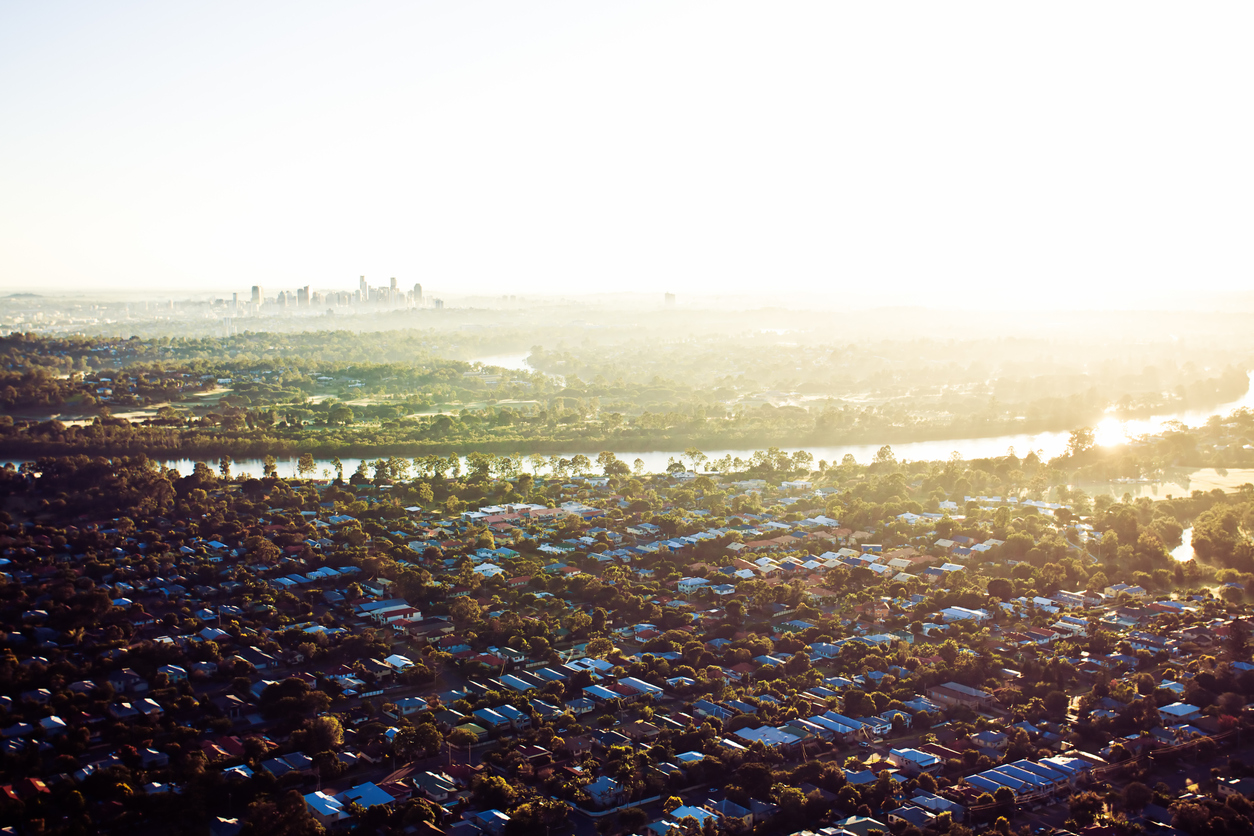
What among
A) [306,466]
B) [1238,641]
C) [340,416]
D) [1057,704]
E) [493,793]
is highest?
[340,416]

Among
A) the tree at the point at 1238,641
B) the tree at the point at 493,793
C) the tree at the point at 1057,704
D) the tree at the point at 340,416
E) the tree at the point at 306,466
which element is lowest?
the tree at the point at 493,793

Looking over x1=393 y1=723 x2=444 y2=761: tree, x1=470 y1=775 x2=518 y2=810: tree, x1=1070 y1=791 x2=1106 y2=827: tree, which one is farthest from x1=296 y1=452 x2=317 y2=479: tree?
x1=1070 y1=791 x2=1106 y2=827: tree

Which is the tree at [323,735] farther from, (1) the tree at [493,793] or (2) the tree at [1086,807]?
(2) the tree at [1086,807]

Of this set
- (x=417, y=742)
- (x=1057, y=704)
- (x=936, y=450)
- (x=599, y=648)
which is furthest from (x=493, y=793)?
(x=936, y=450)

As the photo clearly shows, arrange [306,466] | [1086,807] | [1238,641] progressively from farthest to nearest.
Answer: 1. [306,466]
2. [1238,641]
3. [1086,807]

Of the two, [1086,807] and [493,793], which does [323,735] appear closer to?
[493,793]

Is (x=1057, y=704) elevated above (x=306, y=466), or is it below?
below

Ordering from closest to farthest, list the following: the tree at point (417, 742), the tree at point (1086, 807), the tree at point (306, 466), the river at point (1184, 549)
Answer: the tree at point (1086, 807) → the tree at point (417, 742) → the river at point (1184, 549) → the tree at point (306, 466)

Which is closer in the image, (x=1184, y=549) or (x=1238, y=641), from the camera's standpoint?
(x=1238, y=641)

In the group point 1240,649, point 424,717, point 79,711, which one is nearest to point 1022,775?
point 1240,649

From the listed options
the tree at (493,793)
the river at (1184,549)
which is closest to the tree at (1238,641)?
the river at (1184,549)

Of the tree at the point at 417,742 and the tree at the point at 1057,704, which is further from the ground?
the tree at the point at 1057,704

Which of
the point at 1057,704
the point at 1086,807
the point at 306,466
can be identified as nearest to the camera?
the point at 1086,807
